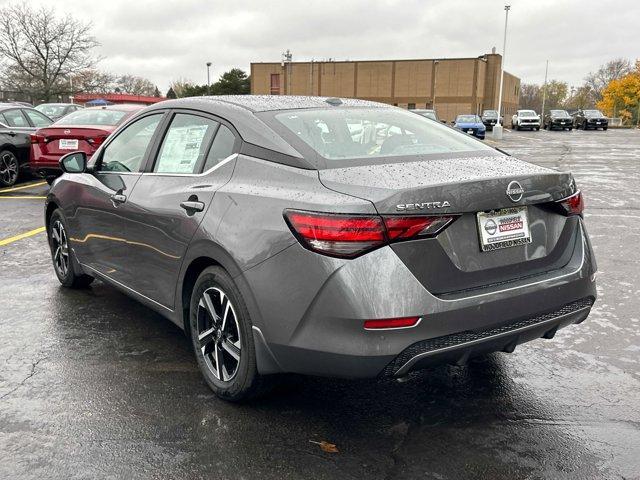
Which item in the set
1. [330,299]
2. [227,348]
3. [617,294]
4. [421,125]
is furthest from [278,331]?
[617,294]

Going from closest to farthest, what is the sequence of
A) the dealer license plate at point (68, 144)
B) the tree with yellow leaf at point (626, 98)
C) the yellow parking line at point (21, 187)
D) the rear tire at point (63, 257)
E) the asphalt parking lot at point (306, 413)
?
1. the asphalt parking lot at point (306, 413)
2. the rear tire at point (63, 257)
3. the dealer license plate at point (68, 144)
4. the yellow parking line at point (21, 187)
5. the tree with yellow leaf at point (626, 98)

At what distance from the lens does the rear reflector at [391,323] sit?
2.52 meters

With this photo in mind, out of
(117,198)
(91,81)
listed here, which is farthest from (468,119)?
(91,81)

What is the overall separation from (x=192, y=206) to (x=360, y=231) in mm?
1168

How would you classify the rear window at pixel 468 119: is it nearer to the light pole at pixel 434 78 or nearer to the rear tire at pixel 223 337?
the light pole at pixel 434 78

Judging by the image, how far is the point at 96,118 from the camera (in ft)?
37.5

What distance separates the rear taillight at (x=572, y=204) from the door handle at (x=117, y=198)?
267cm

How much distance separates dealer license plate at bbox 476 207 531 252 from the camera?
8.92ft

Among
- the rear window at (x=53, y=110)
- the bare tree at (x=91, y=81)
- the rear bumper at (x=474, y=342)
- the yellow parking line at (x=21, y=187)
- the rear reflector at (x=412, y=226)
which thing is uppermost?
the bare tree at (x=91, y=81)

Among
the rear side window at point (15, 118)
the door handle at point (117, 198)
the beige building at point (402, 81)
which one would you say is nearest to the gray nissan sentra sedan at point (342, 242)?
the door handle at point (117, 198)

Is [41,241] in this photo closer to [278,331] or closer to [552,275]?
[278,331]

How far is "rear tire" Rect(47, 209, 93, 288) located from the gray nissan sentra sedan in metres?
1.51

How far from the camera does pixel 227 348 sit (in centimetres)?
319

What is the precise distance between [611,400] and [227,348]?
209cm
